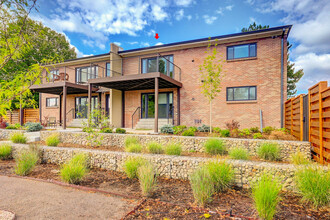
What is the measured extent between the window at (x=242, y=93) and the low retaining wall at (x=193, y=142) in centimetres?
548

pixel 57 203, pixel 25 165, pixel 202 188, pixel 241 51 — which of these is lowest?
pixel 57 203

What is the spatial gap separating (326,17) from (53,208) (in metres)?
12.3

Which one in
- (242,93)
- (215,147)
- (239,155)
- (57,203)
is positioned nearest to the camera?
(57,203)

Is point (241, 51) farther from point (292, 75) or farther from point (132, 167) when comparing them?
point (292, 75)

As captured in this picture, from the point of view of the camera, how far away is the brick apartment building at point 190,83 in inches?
436

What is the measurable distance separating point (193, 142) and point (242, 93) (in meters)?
6.05

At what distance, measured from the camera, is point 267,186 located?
2.62m

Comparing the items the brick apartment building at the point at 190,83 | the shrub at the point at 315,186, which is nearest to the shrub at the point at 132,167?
the shrub at the point at 315,186

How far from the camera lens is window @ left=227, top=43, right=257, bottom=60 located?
11.6 meters

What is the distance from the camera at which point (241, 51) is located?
12.0 m

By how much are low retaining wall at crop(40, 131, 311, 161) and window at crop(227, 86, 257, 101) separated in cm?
548

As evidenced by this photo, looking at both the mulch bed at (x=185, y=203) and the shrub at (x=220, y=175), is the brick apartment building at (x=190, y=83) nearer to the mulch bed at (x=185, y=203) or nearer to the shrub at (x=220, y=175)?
the mulch bed at (x=185, y=203)

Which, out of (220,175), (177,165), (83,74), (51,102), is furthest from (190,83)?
(51,102)

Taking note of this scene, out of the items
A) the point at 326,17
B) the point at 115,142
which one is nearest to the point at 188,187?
the point at 115,142
